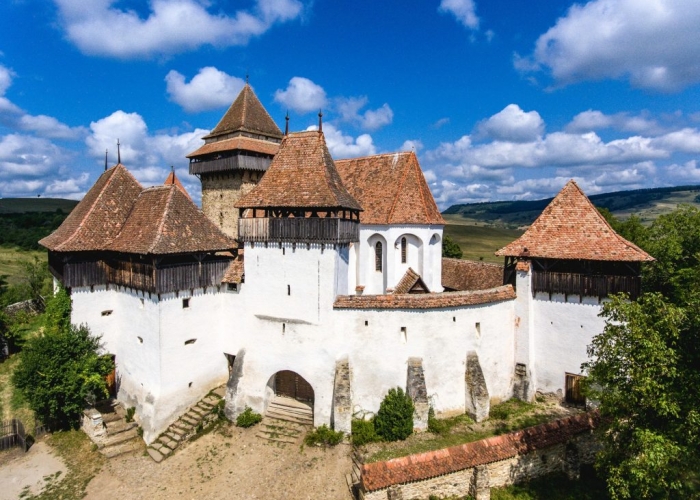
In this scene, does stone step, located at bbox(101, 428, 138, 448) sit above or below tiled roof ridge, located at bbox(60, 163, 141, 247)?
below

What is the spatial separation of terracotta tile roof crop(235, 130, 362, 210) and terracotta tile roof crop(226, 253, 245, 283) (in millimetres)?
3011

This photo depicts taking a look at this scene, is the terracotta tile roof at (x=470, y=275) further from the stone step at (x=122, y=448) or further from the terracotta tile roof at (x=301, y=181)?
the stone step at (x=122, y=448)

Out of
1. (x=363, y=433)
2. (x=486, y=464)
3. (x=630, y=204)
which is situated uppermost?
(x=630, y=204)

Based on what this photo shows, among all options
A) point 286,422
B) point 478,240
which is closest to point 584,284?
point 286,422

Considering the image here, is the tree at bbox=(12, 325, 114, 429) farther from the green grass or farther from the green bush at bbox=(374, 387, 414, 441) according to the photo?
the green grass

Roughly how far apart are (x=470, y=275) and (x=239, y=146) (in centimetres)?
1613

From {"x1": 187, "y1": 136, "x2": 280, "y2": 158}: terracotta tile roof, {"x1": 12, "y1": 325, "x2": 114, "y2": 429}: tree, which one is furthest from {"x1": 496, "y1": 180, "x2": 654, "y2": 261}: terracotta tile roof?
{"x1": 12, "y1": 325, "x2": 114, "y2": 429}: tree

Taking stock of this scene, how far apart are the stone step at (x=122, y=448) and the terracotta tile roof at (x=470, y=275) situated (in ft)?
57.7

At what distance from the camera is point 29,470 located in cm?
1652

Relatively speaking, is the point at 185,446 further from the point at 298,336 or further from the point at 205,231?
the point at 205,231

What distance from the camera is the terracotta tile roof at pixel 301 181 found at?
17.9 metres

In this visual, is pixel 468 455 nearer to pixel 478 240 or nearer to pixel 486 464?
pixel 486 464

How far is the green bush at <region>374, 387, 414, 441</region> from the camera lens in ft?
54.2

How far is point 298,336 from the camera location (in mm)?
18297
